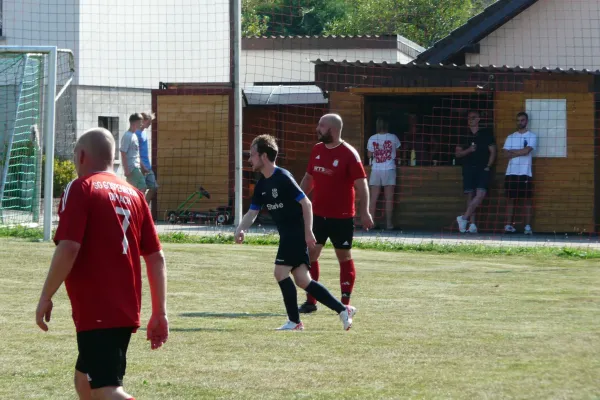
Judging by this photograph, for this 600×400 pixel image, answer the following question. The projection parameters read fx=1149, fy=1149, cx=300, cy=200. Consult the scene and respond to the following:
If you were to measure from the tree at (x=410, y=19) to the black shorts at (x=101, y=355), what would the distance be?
4952 centimetres

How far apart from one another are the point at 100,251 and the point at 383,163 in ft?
51.5

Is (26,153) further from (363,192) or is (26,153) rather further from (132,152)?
(363,192)

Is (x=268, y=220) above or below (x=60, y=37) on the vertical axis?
below

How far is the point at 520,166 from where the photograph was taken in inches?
786

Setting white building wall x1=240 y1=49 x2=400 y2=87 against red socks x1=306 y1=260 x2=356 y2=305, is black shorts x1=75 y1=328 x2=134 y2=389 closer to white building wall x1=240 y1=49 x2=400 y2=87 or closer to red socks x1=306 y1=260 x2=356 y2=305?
red socks x1=306 y1=260 x2=356 y2=305

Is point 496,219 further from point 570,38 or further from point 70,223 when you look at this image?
point 70,223

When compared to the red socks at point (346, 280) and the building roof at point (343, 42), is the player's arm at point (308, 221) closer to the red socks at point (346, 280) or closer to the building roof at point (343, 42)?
the red socks at point (346, 280)

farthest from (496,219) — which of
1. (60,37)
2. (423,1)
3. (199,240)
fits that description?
(423,1)

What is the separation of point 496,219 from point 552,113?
2122mm

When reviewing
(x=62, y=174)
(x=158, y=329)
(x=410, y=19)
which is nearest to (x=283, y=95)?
(x=62, y=174)

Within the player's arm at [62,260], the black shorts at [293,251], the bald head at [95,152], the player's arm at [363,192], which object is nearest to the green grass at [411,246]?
the player's arm at [363,192]

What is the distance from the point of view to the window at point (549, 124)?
20250mm

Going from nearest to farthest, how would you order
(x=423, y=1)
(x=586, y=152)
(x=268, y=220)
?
(x=586, y=152), (x=268, y=220), (x=423, y=1)

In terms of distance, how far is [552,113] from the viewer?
798 inches
